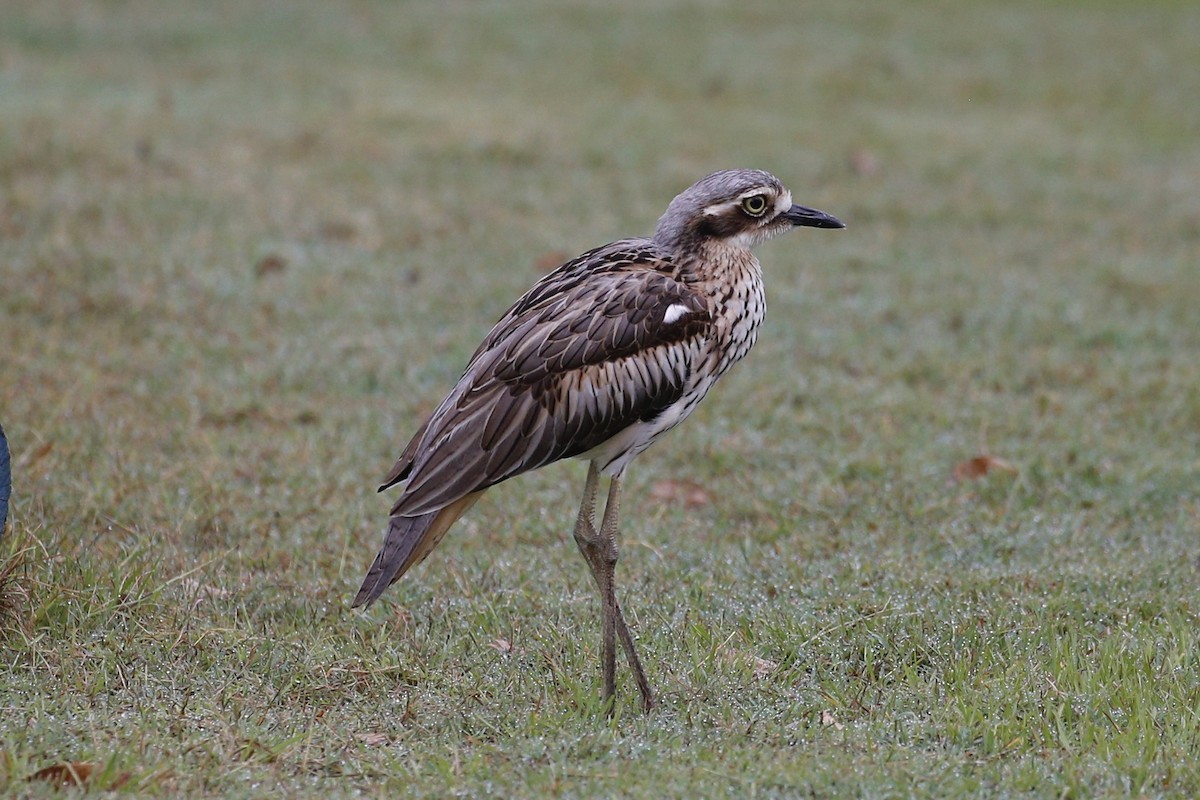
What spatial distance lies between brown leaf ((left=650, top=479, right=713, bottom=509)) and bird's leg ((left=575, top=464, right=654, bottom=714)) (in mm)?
1835

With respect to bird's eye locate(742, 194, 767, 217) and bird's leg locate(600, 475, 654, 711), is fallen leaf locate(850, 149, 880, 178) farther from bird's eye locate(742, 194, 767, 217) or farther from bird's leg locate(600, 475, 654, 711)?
bird's leg locate(600, 475, 654, 711)

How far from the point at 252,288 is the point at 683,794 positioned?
5.90 metres

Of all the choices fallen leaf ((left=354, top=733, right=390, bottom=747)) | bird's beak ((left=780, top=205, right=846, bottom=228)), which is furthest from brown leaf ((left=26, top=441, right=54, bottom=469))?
bird's beak ((left=780, top=205, right=846, bottom=228))

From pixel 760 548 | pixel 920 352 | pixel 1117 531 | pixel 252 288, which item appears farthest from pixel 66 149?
pixel 1117 531

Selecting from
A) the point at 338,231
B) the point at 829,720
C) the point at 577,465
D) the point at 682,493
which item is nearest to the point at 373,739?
the point at 829,720

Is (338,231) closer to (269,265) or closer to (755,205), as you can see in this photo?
(269,265)

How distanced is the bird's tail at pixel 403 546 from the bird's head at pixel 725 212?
1.14 meters

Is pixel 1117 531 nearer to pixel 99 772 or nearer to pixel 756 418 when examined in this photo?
pixel 756 418

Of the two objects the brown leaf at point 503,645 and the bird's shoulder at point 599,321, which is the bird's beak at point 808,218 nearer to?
the bird's shoulder at point 599,321

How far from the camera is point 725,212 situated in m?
5.01

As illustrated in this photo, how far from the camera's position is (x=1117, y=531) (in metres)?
6.34

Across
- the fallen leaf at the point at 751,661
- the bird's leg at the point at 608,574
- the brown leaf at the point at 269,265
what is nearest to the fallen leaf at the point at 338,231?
the brown leaf at the point at 269,265

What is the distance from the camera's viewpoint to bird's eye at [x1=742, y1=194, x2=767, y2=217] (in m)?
5.05

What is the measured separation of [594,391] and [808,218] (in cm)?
107
